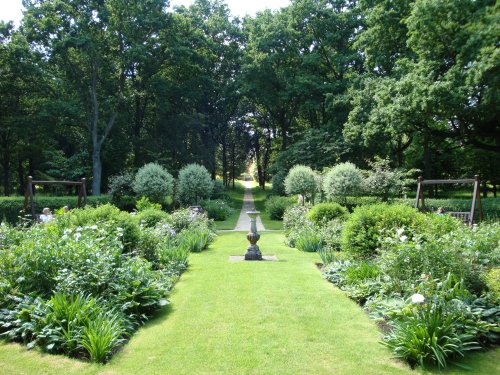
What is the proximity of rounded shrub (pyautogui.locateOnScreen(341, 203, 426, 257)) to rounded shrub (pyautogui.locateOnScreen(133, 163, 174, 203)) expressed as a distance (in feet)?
55.8

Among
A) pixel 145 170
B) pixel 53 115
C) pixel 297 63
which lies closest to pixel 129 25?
pixel 53 115

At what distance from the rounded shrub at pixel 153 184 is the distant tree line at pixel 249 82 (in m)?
5.97

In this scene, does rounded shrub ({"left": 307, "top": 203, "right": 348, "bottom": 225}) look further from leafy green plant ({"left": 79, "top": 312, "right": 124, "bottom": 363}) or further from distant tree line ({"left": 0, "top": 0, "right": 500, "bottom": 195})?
leafy green plant ({"left": 79, "top": 312, "right": 124, "bottom": 363})

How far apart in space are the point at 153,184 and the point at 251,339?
65.4ft

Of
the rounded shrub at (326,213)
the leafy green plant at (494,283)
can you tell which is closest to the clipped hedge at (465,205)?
the rounded shrub at (326,213)

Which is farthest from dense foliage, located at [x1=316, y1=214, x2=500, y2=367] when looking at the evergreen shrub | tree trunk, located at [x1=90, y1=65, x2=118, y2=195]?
tree trunk, located at [x1=90, y1=65, x2=118, y2=195]

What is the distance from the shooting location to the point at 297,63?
34.5 metres

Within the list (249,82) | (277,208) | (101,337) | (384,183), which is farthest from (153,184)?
(101,337)

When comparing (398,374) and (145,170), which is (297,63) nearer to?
(145,170)

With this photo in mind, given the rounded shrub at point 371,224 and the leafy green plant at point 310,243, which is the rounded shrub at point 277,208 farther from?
the rounded shrub at point 371,224

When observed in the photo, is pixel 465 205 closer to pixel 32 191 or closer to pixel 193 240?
pixel 193 240

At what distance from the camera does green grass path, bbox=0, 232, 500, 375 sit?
165 inches

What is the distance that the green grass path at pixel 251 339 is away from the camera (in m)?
4.18

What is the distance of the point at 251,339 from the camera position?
4883 mm
